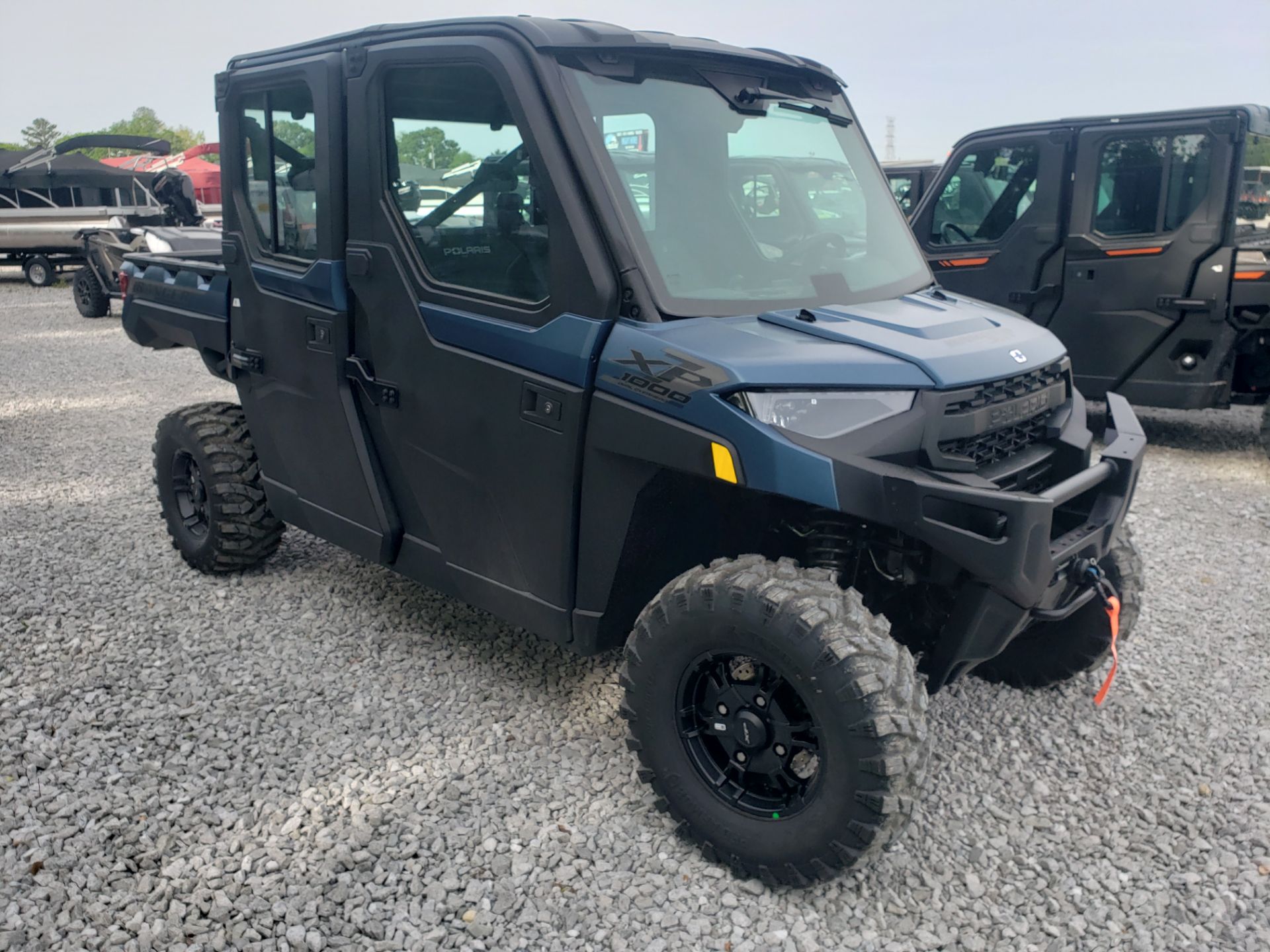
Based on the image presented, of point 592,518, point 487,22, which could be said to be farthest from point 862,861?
point 487,22

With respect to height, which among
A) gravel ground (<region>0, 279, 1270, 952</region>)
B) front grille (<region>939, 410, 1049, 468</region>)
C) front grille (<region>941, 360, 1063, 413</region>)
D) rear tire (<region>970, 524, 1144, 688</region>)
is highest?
front grille (<region>941, 360, 1063, 413</region>)

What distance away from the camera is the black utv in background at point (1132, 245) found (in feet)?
21.3

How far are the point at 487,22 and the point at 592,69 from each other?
14.1 inches

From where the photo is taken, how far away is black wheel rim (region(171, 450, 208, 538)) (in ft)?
15.1

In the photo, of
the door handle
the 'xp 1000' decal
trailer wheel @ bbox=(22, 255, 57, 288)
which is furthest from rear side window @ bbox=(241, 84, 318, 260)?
trailer wheel @ bbox=(22, 255, 57, 288)

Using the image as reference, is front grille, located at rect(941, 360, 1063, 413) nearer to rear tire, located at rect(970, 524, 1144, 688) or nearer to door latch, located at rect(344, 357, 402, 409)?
rear tire, located at rect(970, 524, 1144, 688)

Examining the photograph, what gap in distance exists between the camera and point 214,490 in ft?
14.3

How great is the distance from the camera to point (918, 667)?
2949 millimetres

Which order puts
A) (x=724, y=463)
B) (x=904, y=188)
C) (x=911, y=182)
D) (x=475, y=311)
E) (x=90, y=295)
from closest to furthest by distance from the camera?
1. (x=724, y=463)
2. (x=475, y=311)
3. (x=911, y=182)
4. (x=904, y=188)
5. (x=90, y=295)

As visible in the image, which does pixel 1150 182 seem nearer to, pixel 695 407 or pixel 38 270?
pixel 695 407

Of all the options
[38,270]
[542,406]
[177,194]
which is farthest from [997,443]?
[38,270]

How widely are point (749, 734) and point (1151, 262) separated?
5473 mm

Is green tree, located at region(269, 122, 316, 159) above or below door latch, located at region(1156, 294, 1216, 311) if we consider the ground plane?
above

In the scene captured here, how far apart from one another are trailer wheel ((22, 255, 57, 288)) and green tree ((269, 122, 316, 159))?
638 inches
